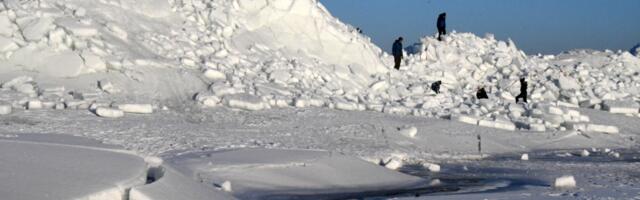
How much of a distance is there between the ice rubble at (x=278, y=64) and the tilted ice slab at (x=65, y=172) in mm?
5187

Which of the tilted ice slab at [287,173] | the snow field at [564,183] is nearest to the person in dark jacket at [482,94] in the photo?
the tilted ice slab at [287,173]

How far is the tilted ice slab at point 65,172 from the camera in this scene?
19.7 feet

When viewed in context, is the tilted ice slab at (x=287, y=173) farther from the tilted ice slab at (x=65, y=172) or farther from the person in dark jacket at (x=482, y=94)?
the person in dark jacket at (x=482, y=94)

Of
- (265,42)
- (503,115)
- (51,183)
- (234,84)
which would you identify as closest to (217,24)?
(265,42)

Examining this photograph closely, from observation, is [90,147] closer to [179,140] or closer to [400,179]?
[179,140]

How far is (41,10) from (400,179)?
29.5 feet

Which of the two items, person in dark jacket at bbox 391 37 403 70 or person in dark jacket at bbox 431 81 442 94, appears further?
person in dark jacket at bbox 391 37 403 70

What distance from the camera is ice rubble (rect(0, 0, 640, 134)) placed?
48.8 feet

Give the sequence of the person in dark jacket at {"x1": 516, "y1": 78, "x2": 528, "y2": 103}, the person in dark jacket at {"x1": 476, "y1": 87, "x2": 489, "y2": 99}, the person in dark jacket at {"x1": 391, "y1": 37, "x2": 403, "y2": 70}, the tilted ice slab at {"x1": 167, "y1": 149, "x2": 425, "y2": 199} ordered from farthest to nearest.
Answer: the person in dark jacket at {"x1": 391, "y1": 37, "x2": 403, "y2": 70} → the person in dark jacket at {"x1": 516, "y1": 78, "x2": 528, "y2": 103} → the person in dark jacket at {"x1": 476, "y1": 87, "x2": 489, "y2": 99} → the tilted ice slab at {"x1": 167, "y1": 149, "x2": 425, "y2": 199}

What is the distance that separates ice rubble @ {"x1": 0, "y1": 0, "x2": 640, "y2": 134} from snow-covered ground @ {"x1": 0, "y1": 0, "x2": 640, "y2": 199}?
0.04m

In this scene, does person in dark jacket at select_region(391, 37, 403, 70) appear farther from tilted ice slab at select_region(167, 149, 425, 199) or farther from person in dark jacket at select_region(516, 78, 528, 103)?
tilted ice slab at select_region(167, 149, 425, 199)

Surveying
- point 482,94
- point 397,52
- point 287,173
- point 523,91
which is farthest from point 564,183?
point 397,52

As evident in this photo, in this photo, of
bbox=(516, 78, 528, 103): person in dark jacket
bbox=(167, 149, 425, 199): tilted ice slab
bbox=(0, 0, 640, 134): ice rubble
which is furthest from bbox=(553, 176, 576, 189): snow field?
bbox=(516, 78, 528, 103): person in dark jacket

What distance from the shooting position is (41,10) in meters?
15.9
